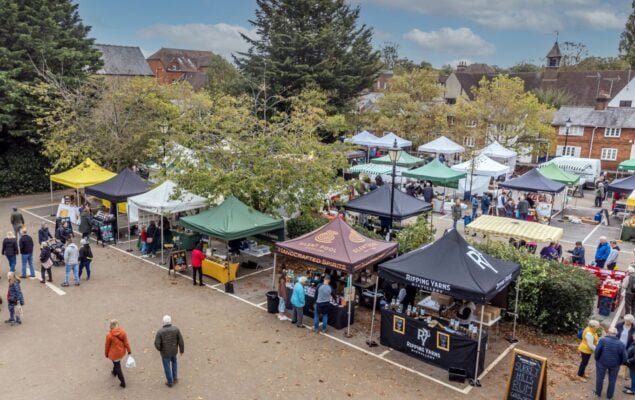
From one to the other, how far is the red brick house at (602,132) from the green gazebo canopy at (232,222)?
1363 inches

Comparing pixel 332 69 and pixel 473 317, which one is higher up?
pixel 332 69

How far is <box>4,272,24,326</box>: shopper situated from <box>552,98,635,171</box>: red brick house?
1631 inches

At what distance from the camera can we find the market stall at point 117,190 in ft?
60.3

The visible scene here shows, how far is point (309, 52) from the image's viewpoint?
35.1 meters

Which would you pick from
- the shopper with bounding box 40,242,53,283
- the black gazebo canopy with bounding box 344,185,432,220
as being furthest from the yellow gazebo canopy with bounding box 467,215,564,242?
the shopper with bounding box 40,242,53,283

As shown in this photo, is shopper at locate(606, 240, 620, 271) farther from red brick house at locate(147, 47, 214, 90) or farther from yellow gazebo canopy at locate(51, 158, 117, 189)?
red brick house at locate(147, 47, 214, 90)

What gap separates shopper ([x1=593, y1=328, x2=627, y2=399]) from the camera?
352 inches

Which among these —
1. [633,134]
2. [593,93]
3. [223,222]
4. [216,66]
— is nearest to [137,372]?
[223,222]

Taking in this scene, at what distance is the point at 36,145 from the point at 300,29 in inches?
768

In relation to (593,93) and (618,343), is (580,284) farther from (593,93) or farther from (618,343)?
(593,93)

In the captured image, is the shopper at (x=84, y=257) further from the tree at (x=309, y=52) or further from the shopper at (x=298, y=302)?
the tree at (x=309, y=52)

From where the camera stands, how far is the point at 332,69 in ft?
115

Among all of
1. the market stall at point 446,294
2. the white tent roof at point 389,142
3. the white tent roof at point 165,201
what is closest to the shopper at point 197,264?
the white tent roof at point 165,201

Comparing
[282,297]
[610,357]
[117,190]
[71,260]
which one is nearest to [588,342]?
[610,357]
